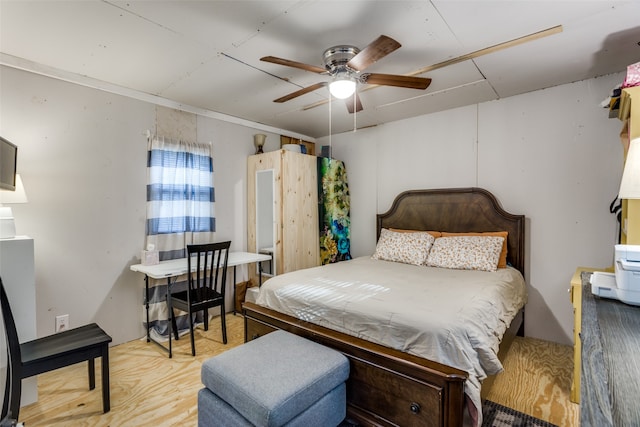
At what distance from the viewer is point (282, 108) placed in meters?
3.49

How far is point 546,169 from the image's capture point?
2.97 metres

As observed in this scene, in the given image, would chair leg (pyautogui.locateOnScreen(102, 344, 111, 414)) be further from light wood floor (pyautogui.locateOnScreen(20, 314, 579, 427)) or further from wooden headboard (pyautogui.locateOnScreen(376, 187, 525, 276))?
wooden headboard (pyautogui.locateOnScreen(376, 187, 525, 276))

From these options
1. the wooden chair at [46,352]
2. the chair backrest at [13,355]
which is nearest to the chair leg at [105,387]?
the wooden chair at [46,352]

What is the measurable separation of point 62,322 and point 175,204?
136 cm

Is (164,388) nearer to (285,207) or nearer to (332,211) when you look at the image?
(285,207)

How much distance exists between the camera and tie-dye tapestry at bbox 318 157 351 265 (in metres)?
4.26

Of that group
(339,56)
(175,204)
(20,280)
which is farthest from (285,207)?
(20,280)

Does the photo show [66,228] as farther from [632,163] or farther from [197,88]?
[632,163]

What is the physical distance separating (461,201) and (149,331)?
137 inches

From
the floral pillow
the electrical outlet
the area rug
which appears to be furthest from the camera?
the floral pillow

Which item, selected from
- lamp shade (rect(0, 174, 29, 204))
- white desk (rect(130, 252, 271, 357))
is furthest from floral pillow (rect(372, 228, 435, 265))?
lamp shade (rect(0, 174, 29, 204))

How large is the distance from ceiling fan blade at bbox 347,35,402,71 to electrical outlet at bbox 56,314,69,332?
118 inches

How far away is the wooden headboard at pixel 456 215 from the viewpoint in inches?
122

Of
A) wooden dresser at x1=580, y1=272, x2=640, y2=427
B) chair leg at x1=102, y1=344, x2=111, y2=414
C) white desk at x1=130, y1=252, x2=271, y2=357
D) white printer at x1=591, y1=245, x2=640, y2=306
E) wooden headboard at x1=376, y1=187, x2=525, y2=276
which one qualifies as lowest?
chair leg at x1=102, y1=344, x2=111, y2=414
